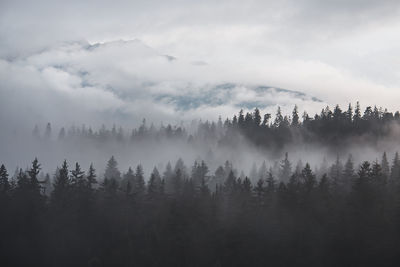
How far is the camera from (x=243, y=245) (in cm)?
8200

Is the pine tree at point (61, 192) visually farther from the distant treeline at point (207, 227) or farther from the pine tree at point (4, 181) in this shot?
the pine tree at point (4, 181)

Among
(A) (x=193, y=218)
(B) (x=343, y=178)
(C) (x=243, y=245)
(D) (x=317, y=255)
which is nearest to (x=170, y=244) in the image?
(A) (x=193, y=218)

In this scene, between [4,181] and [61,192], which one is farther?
[4,181]

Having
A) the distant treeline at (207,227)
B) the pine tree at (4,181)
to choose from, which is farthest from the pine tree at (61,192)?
the pine tree at (4,181)

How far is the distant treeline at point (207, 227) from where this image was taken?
78750 millimetres

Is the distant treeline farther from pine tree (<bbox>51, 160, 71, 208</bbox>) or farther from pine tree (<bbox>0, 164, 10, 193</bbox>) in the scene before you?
pine tree (<bbox>0, 164, 10, 193</bbox>)

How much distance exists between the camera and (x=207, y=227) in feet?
281

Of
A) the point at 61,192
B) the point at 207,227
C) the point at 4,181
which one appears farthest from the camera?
the point at 4,181

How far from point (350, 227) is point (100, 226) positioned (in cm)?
4454

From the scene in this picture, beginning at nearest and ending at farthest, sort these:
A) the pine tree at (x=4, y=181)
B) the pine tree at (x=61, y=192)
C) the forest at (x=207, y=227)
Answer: the forest at (x=207, y=227) < the pine tree at (x=61, y=192) < the pine tree at (x=4, y=181)

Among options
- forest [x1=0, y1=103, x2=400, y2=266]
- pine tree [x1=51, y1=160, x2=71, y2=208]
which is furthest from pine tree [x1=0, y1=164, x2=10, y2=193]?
pine tree [x1=51, y1=160, x2=71, y2=208]

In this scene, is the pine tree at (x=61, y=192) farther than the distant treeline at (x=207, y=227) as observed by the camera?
Yes

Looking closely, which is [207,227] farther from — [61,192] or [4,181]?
[4,181]

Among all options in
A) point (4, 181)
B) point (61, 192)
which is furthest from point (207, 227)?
point (4, 181)
